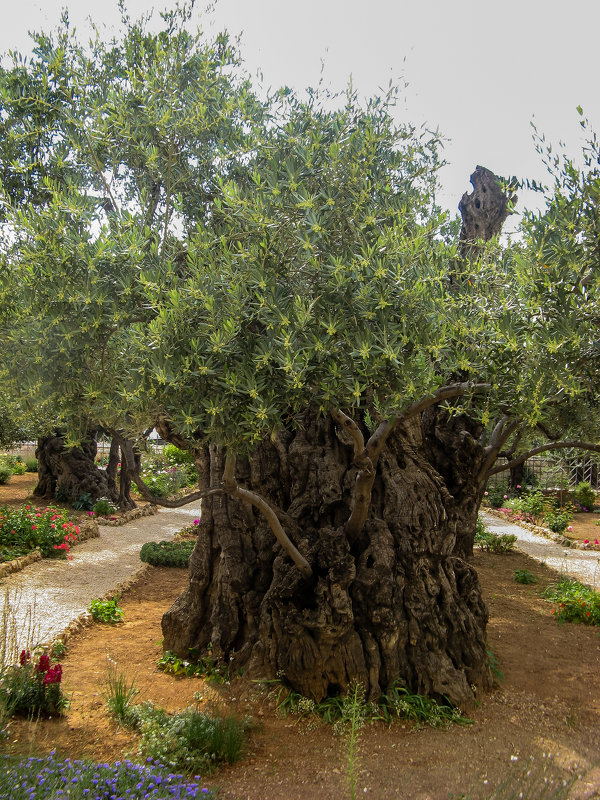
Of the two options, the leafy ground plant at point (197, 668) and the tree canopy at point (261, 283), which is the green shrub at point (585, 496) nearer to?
the tree canopy at point (261, 283)

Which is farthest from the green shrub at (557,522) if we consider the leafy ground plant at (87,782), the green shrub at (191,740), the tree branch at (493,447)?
the leafy ground plant at (87,782)

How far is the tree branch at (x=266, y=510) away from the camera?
5.15 metres

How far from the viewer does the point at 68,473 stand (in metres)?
17.7

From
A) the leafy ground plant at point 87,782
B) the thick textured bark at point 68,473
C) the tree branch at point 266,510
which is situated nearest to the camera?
the leafy ground plant at point 87,782

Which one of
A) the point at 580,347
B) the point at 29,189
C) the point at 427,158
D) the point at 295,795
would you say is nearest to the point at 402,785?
the point at 295,795

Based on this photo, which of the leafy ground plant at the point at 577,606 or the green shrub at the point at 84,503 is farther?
the green shrub at the point at 84,503

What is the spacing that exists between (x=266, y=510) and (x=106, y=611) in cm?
419

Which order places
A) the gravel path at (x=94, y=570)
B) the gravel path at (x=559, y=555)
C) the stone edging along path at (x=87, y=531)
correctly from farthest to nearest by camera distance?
1. the gravel path at (x=559, y=555)
2. the stone edging along path at (x=87, y=531)
3. the gravel path at (x=94, y=570)

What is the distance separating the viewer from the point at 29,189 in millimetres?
5855

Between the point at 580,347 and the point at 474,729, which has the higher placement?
the point at 580,347

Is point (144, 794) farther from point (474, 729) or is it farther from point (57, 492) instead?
point (57, 492)

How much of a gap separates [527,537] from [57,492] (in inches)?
503

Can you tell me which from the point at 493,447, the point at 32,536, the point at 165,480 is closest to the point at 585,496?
the point at 165,480

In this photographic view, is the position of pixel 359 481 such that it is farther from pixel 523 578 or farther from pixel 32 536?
pixel 32 536
